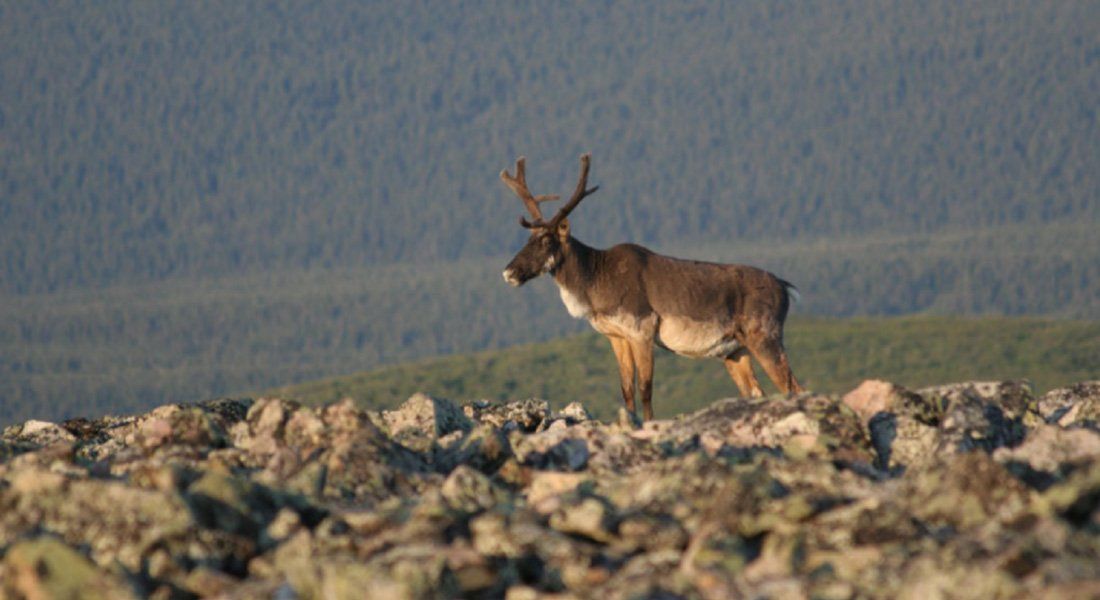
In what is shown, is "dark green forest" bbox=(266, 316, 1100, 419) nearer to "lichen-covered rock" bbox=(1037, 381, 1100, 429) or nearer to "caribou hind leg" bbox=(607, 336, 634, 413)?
"caribou hind leg" bbox=(607, 336, 634, 413)

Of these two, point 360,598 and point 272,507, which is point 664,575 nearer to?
point 360,598

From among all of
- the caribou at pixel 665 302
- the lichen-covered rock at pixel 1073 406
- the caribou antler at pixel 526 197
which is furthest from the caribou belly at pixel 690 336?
the lichen-covered rock at pixel 1073 406

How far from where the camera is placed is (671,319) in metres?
27.5

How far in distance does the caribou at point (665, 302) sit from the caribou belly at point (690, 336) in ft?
0.04

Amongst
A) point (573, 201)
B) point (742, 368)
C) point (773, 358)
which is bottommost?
point (742, 368)

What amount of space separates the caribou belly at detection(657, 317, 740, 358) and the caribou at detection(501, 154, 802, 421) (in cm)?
1

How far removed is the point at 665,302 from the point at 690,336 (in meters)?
0.58

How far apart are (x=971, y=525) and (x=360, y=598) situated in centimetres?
418

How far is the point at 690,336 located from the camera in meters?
27.6

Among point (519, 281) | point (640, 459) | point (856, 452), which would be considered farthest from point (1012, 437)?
point (519, 281)

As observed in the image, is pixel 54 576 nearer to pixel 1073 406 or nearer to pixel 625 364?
pixel 1073 406

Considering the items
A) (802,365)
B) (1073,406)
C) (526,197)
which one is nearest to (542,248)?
(526,197)

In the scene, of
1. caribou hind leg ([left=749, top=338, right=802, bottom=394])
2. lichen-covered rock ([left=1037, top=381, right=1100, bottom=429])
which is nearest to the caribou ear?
caribou hind leg ([left=749, top=338, right=802, bottom=394])

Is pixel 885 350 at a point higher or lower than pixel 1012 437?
lower
